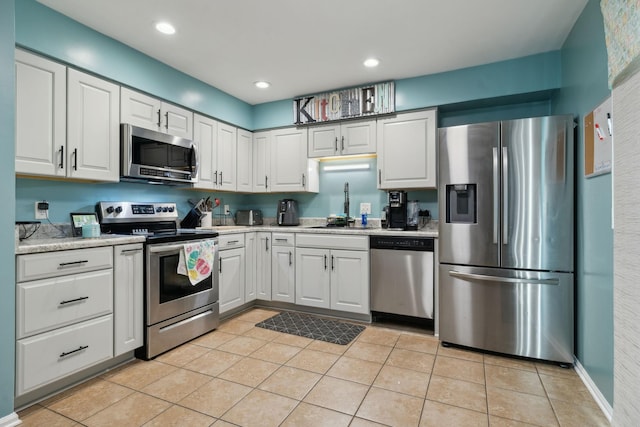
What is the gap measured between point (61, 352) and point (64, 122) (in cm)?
153

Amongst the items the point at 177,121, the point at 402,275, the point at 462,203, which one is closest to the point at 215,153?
the point at 177,121

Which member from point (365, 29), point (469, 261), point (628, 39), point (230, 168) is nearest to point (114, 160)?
point (230, 168)

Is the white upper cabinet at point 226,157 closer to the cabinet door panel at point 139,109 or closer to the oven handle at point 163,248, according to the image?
the cabinet door panel at point 139,109

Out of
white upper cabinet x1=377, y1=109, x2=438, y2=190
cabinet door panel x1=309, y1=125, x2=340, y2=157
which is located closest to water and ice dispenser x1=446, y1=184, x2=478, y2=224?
white upper cabinet x1=377, y1=109, x2=438, y2=190

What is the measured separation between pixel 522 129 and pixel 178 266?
288 cm

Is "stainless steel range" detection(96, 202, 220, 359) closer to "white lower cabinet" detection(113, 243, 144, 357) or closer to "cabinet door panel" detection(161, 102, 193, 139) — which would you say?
"white lower cabinet" detection(113, 243, 144, 357)

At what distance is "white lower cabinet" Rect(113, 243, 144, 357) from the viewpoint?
2277 mm

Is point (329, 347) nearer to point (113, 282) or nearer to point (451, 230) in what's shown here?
point (451, 230)

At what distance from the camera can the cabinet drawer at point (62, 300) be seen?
1.81 m

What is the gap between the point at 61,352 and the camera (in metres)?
1.97

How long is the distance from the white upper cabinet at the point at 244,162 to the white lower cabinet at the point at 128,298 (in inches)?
68.5

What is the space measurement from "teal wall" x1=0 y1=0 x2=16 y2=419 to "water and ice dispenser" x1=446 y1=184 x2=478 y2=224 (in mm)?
2871

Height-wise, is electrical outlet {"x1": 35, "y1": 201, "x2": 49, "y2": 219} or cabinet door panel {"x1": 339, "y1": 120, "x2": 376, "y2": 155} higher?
cabinet door panel {"x1": 339, "y1": 120, "x2": 376, "y2": 155}

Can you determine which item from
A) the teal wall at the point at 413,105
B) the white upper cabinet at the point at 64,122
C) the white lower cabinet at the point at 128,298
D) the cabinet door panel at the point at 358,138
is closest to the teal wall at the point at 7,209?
the teal wall at the point at 413,105
